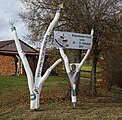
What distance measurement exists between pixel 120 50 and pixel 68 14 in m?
3.67

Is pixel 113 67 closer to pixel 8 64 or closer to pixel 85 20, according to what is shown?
pixel 85 20

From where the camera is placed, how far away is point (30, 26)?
15695 mm

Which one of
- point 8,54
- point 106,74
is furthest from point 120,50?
point 8,54

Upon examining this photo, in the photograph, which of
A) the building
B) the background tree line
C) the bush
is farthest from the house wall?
the background tree line

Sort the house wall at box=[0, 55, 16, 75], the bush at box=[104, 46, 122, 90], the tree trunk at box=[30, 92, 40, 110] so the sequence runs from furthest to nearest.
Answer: the house wall at box=[0, 55, 16, 75], the bush at box=[104, 46, 122, 90], the tree trunk at box=[30, 92, 40, 110]

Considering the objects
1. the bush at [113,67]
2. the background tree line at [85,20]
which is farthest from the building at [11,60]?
the background tree line at [85,20]

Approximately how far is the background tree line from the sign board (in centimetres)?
203

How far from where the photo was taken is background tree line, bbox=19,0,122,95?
47.7 ft

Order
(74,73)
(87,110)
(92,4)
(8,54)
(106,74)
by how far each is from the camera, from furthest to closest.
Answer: (8,54)
(106,74)
(92,4)
(74,73)
(87,110)

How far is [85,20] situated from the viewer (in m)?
14.4

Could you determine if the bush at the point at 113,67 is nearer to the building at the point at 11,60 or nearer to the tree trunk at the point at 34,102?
the tree trunk at the point at 34,102

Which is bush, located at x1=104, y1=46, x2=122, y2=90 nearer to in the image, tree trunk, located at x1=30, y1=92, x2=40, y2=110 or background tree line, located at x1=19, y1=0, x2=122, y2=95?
background tree line, located at x1=19, y1=0, x2=122, y2=95

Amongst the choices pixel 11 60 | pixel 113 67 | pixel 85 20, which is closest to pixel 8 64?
pixel 11 60

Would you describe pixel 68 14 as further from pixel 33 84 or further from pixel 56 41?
pixel 33 84
